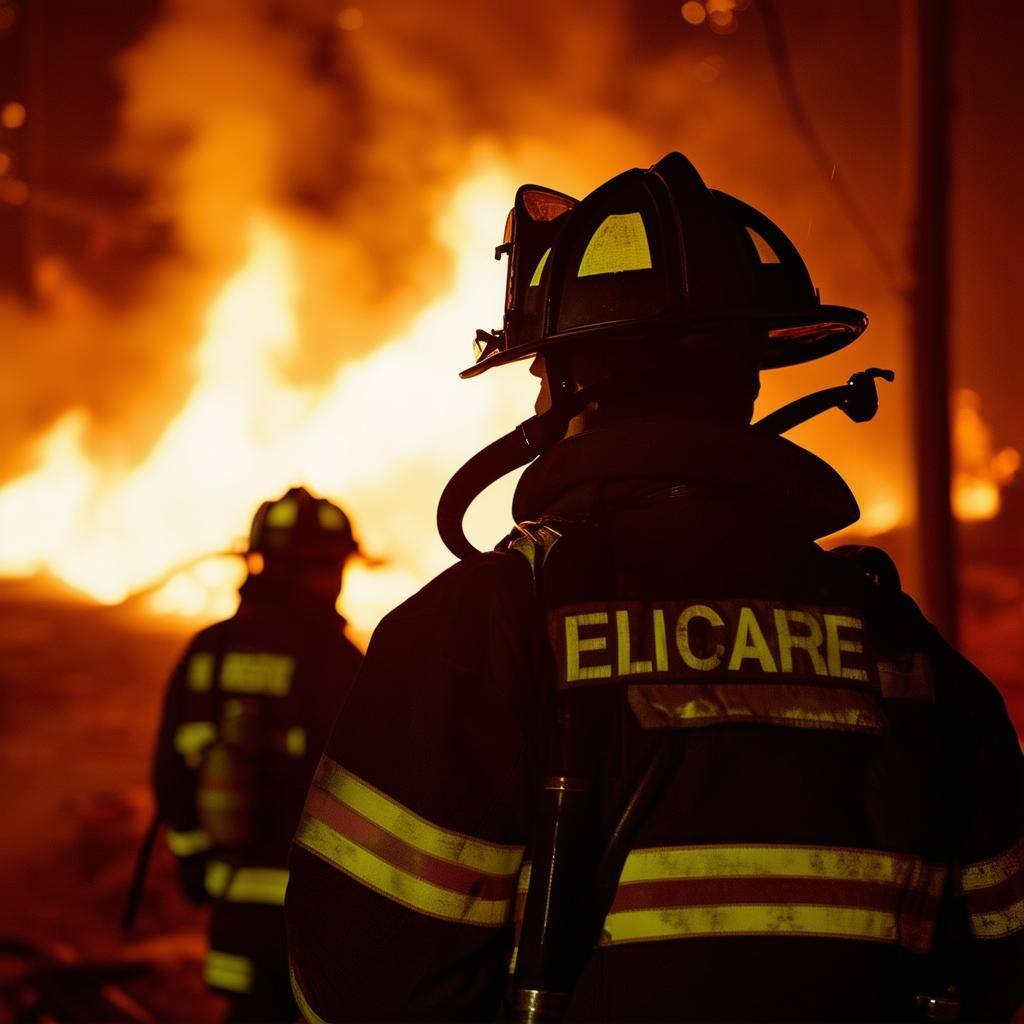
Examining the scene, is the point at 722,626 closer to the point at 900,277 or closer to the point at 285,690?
the point at 285,690

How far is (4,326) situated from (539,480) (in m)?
15.2

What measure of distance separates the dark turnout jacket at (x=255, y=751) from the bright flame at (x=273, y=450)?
3215 mm

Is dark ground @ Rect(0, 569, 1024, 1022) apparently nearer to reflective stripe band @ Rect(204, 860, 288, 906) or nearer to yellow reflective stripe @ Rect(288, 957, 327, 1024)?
reflective stripe band @ Rect(204, 860, 288, 906)

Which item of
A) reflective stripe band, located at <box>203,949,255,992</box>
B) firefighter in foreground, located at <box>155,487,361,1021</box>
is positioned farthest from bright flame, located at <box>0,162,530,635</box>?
reflective stripe band, located at <box>203,949,255,992</box>

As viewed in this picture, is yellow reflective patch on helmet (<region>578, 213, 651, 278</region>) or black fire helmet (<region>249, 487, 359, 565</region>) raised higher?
black fire helmet (<region>249, 487, 359, 565</region>)

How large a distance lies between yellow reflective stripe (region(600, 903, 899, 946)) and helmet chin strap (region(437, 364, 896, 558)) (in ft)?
2.22

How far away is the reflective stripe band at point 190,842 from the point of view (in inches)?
142

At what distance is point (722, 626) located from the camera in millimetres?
1467

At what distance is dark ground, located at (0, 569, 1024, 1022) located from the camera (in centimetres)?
593

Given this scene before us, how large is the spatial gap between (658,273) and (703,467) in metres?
0.42

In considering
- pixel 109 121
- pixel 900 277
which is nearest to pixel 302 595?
pixel 900 277

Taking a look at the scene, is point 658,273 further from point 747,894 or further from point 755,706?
point 747,894

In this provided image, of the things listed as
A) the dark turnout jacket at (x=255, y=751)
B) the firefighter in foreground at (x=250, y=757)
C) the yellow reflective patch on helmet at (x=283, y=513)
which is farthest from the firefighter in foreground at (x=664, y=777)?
the yellow reflective patch on helmet at (x=283, y=513)

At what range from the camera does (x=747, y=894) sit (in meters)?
1.37
